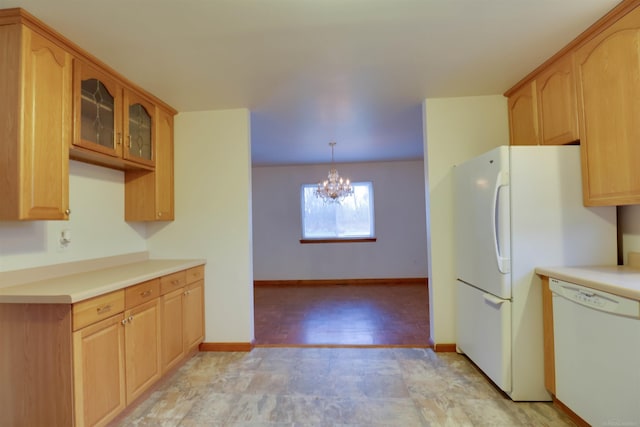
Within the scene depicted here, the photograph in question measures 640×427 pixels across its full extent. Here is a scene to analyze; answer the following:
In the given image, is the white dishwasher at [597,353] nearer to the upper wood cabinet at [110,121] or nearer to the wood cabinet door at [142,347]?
the wood cabinet door at [142,347]

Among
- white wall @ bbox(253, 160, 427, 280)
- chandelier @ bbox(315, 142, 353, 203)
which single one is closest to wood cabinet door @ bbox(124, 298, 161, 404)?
chandelier @ bbox(315, 142, 353, 203)

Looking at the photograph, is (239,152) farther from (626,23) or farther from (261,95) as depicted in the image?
(626,23)

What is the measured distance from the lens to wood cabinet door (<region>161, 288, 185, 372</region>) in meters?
2.31

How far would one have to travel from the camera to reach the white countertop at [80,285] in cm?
151

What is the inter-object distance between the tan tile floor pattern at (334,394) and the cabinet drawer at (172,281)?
71 cm

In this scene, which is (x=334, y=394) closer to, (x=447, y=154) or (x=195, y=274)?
(x=195, y=274)

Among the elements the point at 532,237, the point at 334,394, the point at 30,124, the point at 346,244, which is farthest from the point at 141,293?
the point at 346,244

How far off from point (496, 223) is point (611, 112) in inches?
34.9

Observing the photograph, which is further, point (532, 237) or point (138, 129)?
point (138, 129)

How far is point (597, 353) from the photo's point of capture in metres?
1.55

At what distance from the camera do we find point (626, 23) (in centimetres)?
167

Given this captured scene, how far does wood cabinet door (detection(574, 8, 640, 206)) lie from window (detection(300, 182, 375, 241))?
417 cm

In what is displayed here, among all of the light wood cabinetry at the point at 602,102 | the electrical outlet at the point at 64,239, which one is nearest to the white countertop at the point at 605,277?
the light wood cabinetry at the point at 602,102

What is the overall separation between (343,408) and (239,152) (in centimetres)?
232
